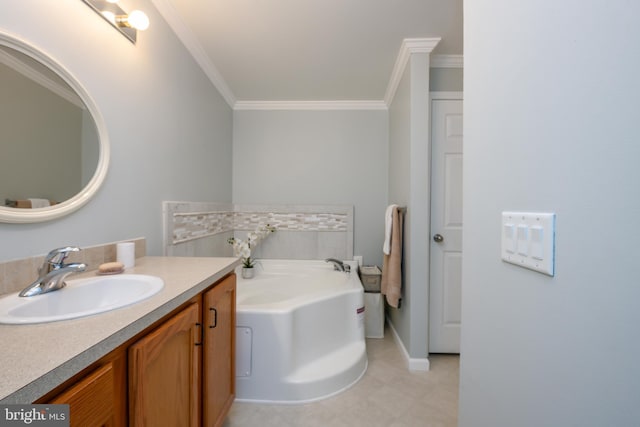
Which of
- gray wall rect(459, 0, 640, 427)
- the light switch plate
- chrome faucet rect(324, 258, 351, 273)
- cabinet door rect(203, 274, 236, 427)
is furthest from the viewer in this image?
chrome faucet rect(324, 258, 351, 273)

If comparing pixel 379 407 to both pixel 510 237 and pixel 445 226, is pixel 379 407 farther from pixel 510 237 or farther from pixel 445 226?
pixel 510 237

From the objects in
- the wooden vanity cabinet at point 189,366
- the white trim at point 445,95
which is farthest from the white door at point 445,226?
the wooden vanity cabinet at point 189,366

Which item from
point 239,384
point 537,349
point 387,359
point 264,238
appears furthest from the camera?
point 264,238

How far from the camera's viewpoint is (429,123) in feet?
6.45

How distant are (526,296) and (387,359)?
1.81m

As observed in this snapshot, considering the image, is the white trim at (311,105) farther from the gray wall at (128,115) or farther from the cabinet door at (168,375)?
the cabinet door at (168,375)

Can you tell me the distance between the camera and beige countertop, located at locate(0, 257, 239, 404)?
1.33ft

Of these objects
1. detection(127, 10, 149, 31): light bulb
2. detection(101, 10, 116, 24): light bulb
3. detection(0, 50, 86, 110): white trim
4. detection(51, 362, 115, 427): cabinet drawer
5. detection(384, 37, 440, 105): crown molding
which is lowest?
detection(51, 362, 115, 427): cabinet drawer

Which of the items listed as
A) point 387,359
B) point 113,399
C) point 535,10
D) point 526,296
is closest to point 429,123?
point 535,10

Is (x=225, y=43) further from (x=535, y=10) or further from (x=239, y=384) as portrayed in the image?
(x=239, y=384)

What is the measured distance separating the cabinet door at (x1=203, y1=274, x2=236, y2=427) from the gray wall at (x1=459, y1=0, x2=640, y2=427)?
0.93 metres

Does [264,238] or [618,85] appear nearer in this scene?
[618,85]

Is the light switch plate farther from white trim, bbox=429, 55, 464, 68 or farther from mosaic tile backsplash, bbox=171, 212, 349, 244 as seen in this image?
mosaic tile backsplash, bbox=171, 212, 349, 244

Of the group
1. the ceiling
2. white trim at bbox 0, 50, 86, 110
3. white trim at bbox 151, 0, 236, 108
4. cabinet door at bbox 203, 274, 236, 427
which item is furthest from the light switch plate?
white trim at bbox 151, 0, 236, 108
